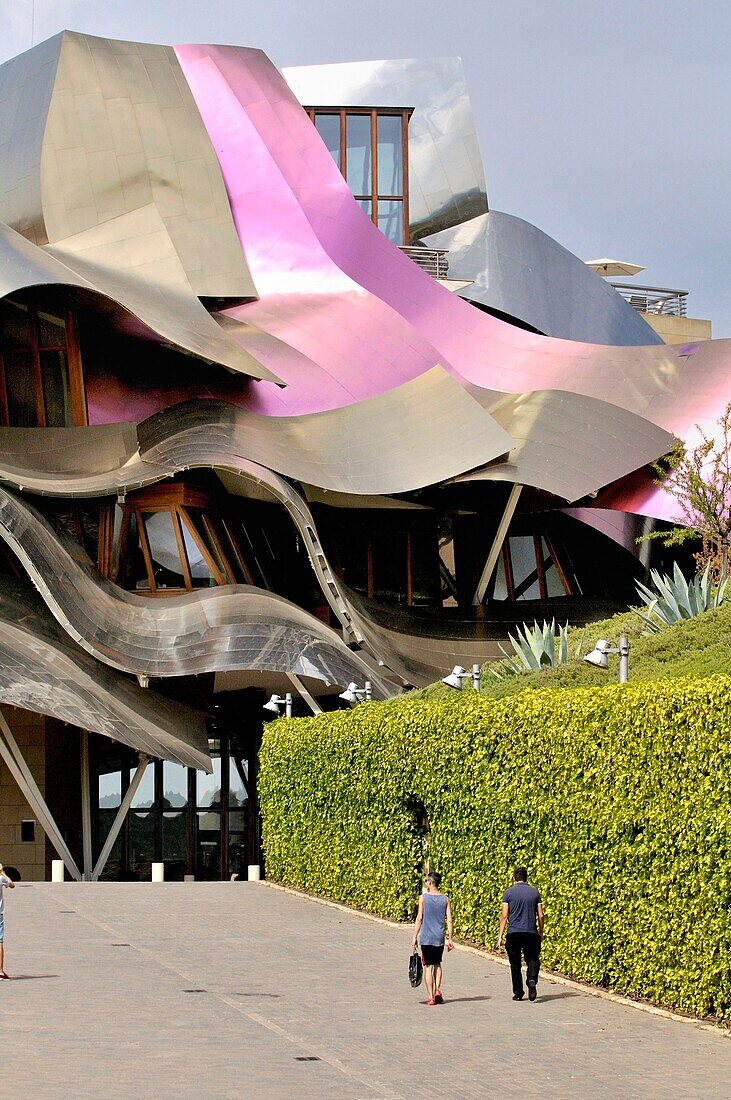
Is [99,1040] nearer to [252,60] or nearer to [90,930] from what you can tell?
[90,930]

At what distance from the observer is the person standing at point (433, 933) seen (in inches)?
569

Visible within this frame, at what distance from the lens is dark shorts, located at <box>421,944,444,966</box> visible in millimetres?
14508

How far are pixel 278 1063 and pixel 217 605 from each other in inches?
824

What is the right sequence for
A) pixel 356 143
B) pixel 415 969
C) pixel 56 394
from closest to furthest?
pixel 415 969 < pixel 56 394 < pixel 356 143

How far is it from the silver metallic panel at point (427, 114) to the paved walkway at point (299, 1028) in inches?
1248

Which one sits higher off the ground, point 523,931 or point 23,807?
point 23,807

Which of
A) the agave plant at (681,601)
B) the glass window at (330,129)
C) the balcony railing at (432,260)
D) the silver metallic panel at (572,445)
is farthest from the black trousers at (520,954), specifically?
the glass window at (330,129)

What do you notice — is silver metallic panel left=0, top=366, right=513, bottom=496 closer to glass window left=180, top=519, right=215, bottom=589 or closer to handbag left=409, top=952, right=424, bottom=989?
glass window left=180, top=519, right=215, bottom=589

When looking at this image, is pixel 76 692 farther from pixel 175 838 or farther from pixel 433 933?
pixel 433 933

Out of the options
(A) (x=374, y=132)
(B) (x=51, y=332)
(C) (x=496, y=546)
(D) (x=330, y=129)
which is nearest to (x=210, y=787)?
(C) (x=496, y=546)

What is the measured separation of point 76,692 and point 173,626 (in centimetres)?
276

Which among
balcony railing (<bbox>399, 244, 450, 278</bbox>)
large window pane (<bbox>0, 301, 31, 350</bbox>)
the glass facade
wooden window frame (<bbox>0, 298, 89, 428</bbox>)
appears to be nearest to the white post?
the glass facade

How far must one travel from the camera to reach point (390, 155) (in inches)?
1806

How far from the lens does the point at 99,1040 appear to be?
12.2 meters
